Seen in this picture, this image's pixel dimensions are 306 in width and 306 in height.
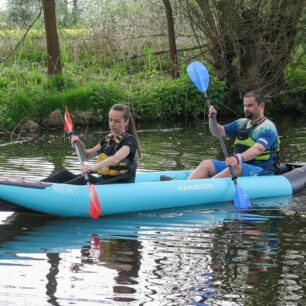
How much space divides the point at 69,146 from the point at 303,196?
4.55 meters

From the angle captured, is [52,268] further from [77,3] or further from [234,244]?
[77,3]

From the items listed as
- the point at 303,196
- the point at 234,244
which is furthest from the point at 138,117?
the point at 234,244

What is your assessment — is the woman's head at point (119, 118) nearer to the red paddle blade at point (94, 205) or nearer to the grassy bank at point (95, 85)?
the red paddle blade at point (94, 205)

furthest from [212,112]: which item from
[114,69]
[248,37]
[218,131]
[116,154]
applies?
[114,69]

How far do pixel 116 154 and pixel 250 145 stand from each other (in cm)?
155

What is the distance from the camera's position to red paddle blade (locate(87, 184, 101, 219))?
21.8 ft

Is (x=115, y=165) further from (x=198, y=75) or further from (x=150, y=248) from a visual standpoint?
(x=198, y=75)

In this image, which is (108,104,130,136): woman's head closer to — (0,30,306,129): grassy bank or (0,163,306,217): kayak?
(0,163,306,217): kayak

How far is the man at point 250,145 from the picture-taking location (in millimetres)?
7602

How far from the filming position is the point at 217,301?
457 cm

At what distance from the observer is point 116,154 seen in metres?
6.91

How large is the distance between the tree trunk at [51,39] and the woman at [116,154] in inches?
287

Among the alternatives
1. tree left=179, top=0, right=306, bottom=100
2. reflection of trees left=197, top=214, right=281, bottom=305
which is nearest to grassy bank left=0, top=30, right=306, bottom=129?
tree left=179, top=0, right=306, bottom=100

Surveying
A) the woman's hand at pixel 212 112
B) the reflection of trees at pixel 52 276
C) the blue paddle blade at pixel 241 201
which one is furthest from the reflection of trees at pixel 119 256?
the woman's hand at pixel 212 112
